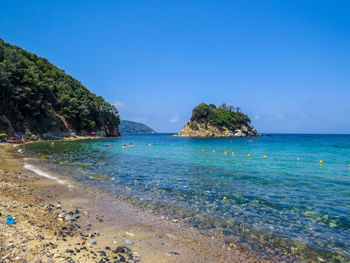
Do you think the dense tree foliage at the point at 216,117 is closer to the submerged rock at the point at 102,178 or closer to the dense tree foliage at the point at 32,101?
the dense tree foliage at the point at 32,101

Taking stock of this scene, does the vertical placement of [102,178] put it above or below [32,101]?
below

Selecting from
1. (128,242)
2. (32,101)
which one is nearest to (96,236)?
(128,242)

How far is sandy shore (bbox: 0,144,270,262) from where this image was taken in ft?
15.5

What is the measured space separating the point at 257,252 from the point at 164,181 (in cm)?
858

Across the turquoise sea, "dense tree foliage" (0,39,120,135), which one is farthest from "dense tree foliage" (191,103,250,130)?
the turquoise sea

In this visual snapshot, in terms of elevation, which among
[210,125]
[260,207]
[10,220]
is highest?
[210,125]

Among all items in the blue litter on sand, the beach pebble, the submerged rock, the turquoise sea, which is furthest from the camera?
the submerged rock

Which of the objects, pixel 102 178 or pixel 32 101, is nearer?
pixel 102 178

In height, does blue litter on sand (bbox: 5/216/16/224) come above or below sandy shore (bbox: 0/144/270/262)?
above

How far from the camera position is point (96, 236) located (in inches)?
227

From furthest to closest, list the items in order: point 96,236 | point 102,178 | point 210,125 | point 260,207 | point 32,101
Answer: point 210,125, point 32,101, point 102,178, point 260,207, point 96,236

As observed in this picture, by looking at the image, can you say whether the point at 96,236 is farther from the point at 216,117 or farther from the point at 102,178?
the point at 216,117

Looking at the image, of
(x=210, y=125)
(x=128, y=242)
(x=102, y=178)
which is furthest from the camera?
(x=210, y=125)

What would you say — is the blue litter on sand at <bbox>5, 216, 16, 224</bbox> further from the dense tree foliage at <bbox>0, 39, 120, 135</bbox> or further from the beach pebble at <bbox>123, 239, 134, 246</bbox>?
the dense tree foliage at <bbox>0, 39, 120, 135</bbox>
